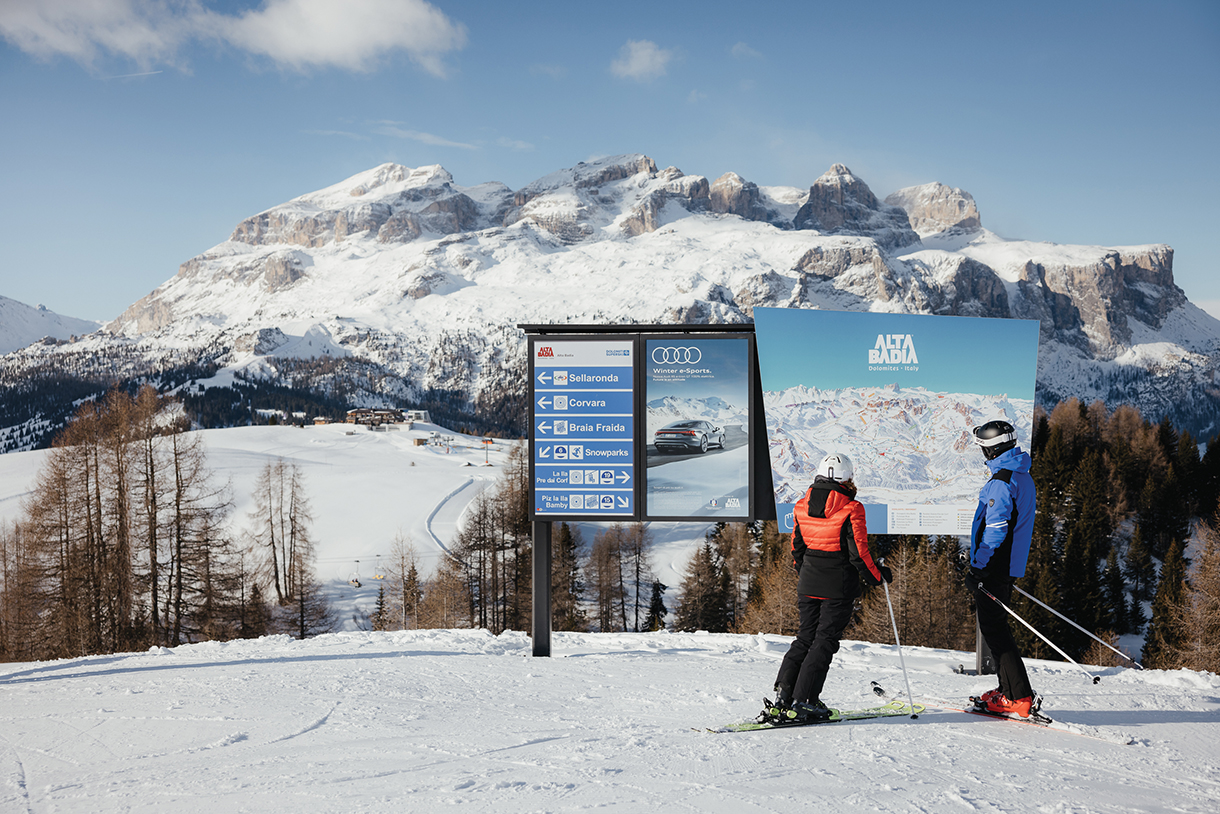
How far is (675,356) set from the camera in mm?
8195

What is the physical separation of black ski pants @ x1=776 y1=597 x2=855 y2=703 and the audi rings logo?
351cm

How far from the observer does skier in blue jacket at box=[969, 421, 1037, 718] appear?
5.29 m

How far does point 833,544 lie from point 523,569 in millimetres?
34533

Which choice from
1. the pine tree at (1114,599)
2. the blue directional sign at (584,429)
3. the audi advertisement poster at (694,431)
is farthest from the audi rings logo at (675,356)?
the pine tree at (1114,599)

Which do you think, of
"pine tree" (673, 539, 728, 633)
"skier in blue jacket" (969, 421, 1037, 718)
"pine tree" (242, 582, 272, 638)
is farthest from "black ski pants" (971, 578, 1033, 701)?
"pine tree" (673, 539, 728, 633)

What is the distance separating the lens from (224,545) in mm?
24203

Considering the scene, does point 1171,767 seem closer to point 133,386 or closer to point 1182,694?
point 1182,694

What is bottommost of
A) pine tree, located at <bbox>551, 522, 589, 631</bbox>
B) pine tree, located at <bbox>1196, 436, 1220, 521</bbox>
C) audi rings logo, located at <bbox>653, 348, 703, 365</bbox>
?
pine tree, located at <bbox>551, 522, 589, 631</bbox>

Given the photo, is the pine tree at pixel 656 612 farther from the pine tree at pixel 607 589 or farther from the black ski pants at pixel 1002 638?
the black ski pants at pixel 1002 638

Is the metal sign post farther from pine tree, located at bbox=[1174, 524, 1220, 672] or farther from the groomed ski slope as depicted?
pine tree, located at bbox=[1174, 524, 1220, 672]

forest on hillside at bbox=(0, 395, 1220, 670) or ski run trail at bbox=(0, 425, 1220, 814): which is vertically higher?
ski run trail at bbox=(0, 425, 1220, 814)

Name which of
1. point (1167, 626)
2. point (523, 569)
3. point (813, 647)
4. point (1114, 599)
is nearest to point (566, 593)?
point (523, 569)

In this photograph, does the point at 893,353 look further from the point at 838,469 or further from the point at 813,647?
the point at 813,647

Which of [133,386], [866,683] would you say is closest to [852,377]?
[866,683]
